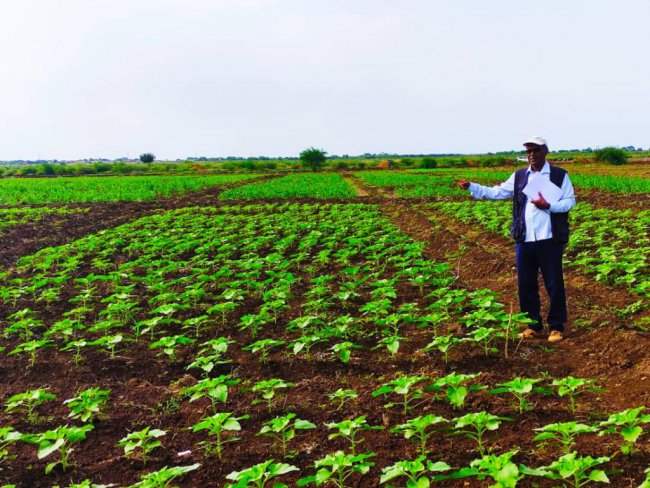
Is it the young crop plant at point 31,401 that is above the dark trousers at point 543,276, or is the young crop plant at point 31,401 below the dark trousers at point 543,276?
below

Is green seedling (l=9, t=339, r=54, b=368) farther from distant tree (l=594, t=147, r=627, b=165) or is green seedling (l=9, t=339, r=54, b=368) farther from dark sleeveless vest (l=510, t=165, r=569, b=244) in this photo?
distant tree (l=594, t=147, r=627, b=165)

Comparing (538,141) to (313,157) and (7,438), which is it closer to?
(7,438)

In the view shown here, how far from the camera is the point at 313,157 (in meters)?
69.2

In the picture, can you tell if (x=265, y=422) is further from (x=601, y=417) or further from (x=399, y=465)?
(x=601, y=417)

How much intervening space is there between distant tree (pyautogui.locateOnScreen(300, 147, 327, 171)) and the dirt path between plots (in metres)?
58.6

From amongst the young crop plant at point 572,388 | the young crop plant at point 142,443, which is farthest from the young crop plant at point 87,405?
the young crop plant at point 572,388

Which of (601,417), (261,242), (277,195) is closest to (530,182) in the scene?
(601,417)

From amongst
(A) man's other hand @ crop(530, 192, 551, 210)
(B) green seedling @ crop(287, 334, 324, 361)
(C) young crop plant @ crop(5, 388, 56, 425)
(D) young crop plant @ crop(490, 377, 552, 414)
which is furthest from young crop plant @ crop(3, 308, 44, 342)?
(A) man's other hand @ crop(530, 192, 551, 210)

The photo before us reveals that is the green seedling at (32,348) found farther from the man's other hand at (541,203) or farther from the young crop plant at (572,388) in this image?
the man's other hand at (541,203)

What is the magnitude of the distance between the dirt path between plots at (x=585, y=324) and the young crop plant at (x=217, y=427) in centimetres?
289

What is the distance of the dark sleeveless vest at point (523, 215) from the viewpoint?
5.04 metres

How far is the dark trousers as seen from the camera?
5090 millimetres

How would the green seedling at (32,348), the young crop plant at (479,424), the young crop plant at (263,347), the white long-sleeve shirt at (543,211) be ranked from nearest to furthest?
the young crop plant at (479,424) < the young crop plant at (263,347) < the white long-sleeve shirt at (543,211) < the green seedling at (32,348)

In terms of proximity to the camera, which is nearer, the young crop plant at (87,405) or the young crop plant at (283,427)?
the young crop plant at (283,427)
